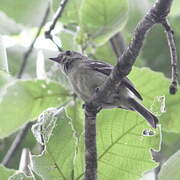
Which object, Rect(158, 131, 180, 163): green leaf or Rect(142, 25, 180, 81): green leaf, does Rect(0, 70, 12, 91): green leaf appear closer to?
Rect(158, 131, 180, 163): green leaf

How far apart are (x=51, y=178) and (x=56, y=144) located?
12cm

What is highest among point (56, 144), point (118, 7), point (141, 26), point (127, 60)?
point (141, 26)

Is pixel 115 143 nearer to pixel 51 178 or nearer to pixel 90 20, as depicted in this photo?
pixel 51 178

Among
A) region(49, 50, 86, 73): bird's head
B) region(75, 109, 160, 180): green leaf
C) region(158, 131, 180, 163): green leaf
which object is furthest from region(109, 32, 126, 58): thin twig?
region(75, 109, 160, 180): green leaf

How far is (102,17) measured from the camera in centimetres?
306

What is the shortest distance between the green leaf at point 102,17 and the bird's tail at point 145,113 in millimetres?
662

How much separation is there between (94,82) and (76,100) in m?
0.56

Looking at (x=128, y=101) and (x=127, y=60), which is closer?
(x=127, y=60)

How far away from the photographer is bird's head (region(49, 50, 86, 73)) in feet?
9.54

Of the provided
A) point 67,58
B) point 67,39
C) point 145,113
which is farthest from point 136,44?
point 67,39

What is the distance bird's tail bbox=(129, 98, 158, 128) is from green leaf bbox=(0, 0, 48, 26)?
1442 millimetres

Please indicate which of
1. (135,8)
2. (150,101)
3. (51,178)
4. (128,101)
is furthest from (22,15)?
(51,178)

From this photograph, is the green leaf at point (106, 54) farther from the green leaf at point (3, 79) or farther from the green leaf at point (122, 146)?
the green leaf at point (122, 146)

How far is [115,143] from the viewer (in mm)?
2295
